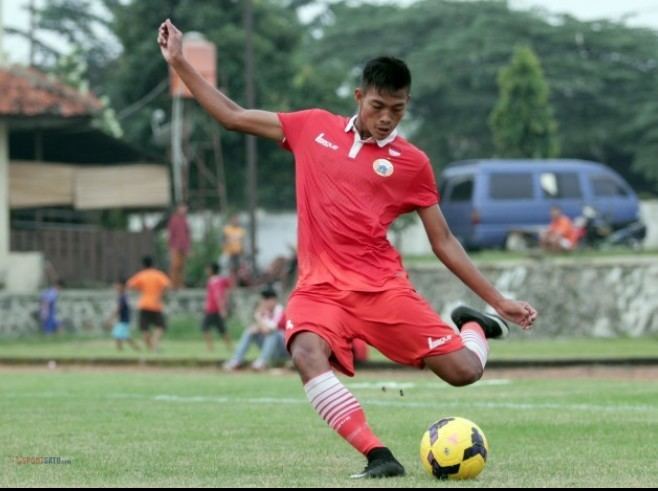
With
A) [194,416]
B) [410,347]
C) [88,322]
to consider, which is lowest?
[88,322]

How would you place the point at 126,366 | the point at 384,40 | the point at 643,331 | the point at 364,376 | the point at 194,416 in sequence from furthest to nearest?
the point at 384,40
the point at 643,331
the point at 126,366
the point at 364,376
the point at 194,416

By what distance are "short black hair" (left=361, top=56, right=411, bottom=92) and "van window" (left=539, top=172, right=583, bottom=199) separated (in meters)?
30.0

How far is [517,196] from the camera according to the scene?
38500mm

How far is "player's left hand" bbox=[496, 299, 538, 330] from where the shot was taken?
31.9ft

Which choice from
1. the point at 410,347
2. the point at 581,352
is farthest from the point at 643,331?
the point at 410,347

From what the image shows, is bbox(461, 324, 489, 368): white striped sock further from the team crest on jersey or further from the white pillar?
the white pillar

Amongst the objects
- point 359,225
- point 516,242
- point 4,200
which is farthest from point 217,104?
point 4,200

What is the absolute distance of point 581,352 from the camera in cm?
2853

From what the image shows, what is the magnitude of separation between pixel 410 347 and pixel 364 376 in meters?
15.0

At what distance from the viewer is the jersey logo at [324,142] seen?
9445mm

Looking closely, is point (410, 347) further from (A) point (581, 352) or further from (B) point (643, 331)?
(B) point (643, 331)

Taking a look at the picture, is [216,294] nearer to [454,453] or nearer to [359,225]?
[359,225]

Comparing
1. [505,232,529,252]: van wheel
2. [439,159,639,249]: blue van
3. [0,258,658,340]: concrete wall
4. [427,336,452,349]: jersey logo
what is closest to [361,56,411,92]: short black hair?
[427,336,452,349]: jersey logo

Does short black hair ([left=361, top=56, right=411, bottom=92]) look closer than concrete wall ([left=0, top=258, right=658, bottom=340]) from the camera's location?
Yes
